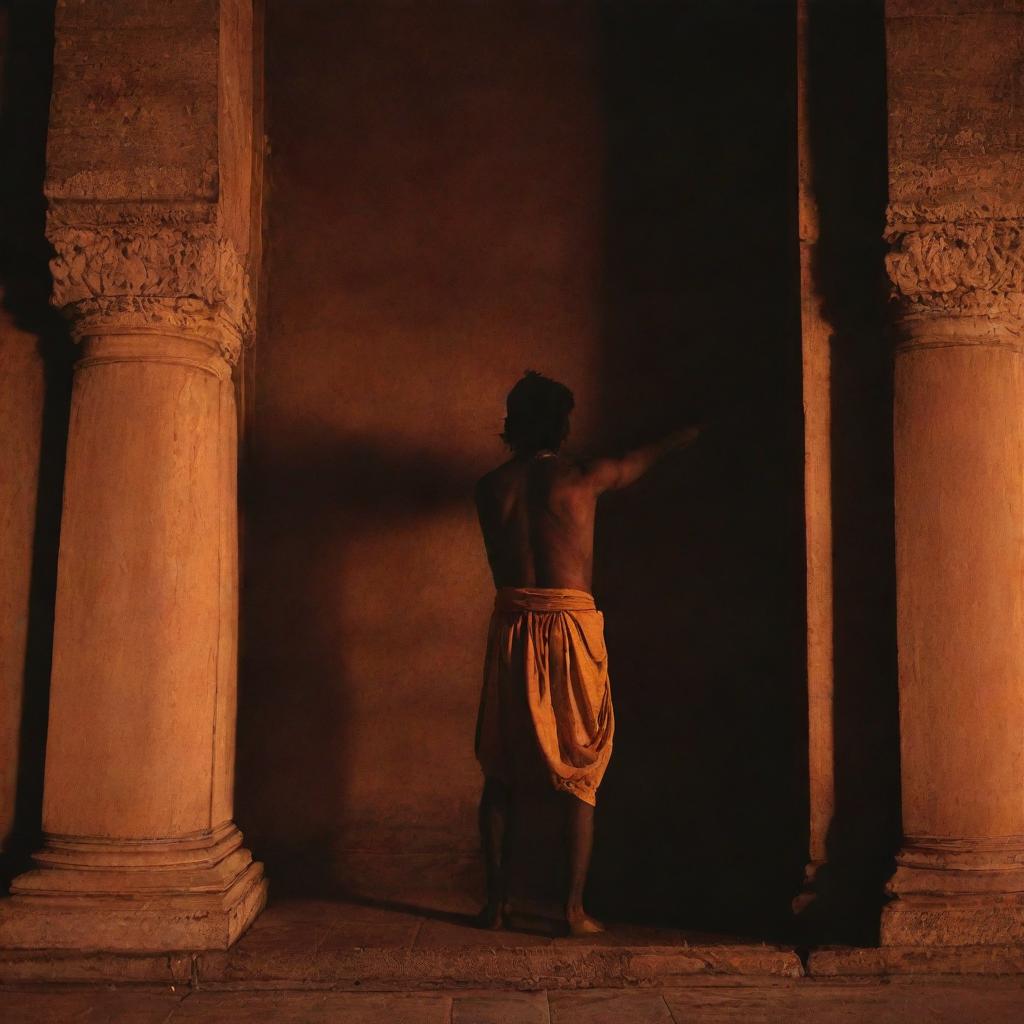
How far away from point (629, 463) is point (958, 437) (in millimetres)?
1158

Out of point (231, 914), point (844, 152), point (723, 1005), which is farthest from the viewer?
point (844, 152)

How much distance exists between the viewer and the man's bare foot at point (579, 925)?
167 inches

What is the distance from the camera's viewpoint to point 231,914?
4070 millimetres

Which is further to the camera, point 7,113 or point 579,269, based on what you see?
point 579,269

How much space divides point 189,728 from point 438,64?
3.15 m

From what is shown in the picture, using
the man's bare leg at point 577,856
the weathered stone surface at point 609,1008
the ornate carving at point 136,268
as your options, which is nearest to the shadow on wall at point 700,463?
the man's bare leg at point 577,856

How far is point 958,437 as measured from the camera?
4215mm

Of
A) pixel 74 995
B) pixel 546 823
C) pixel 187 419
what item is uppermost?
pixel 187 419

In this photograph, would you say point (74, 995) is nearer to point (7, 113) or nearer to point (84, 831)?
point (84, 831)

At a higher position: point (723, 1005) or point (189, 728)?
point (189, 728)

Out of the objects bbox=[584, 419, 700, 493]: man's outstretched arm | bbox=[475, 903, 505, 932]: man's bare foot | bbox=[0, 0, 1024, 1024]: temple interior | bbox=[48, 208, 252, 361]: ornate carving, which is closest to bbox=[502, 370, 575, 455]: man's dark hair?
bbox=[584, 419, 700, 493]: man's outstretched arm

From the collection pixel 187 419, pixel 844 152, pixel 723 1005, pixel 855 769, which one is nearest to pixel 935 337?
pixel 844 152

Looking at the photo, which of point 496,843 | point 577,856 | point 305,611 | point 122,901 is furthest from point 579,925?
point 305,611

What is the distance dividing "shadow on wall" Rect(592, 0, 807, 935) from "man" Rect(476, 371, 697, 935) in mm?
764
